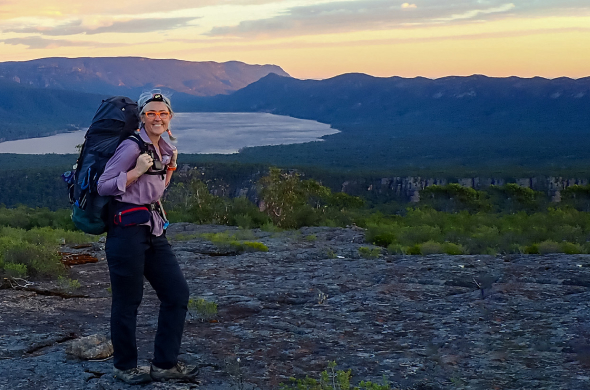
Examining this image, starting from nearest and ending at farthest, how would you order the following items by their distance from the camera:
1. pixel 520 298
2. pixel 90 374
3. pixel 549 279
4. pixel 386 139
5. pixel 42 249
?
1. pixel 90 374
2. pixel 520 298
3. pixel 549 279
4. pixel 42 249
5. pixel 386 139

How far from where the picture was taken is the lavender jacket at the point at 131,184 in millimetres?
3998

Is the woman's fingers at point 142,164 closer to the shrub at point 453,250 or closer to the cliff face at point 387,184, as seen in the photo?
the shrub at point 453,250

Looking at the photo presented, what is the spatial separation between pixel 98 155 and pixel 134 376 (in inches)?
60.9

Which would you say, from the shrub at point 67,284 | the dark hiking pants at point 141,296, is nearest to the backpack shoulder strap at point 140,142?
the dark hiking pants at point 141,296

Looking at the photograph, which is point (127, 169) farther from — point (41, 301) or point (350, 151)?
point (350, 151)

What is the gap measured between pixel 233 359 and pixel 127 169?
1757 millimetres

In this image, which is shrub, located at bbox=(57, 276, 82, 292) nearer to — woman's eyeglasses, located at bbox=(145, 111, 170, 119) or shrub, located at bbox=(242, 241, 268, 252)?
shrub, located at bbox=(242, 241, 268, 252)

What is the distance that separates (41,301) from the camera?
6805mm

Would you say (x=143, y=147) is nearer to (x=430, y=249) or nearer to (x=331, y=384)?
(x=331, y=384)

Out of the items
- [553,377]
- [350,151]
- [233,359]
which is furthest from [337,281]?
[350,151]

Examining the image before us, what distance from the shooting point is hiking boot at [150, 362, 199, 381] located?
14.3 ft

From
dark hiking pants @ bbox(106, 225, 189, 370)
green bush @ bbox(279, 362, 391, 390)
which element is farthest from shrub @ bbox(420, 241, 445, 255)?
dark hiking pants @ bbox(106, 225, 189, 370)

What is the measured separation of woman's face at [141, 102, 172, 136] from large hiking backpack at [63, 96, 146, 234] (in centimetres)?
8

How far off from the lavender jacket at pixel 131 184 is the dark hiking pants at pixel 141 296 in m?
0.16
